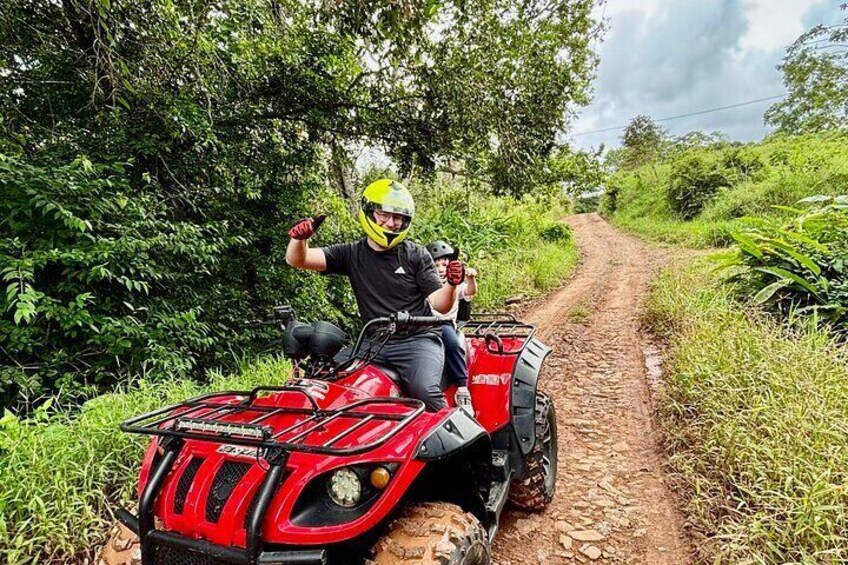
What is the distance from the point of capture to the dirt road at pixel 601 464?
2.85 metres

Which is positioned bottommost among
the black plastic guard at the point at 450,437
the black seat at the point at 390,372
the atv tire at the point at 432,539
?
the atv tire at the point at 432,539

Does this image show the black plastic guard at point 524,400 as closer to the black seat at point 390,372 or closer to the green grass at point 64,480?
the black seat at point 390,372

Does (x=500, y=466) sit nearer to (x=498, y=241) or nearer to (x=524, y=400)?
(x=524, y=400)

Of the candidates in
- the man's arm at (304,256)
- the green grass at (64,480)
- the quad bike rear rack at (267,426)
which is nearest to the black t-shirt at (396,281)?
the man's arm at (304,256)

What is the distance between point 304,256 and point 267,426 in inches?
55.5

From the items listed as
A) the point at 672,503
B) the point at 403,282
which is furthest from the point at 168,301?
the point at 672,503

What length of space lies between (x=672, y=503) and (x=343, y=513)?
2.65 metres

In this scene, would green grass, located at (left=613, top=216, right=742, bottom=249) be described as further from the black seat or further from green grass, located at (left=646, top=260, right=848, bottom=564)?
the black seat

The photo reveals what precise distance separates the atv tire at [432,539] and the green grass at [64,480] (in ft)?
6.61

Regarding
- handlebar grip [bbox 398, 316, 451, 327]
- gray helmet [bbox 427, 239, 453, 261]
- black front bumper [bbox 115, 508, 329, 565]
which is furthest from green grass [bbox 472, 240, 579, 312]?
black front bumper [bbox 115, 508, 329, 565]

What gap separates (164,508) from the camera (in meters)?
1.67

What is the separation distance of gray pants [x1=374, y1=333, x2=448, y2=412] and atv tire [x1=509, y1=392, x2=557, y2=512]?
0.91 m

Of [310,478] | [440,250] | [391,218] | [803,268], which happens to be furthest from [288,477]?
[803,268]

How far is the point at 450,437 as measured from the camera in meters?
1.82
